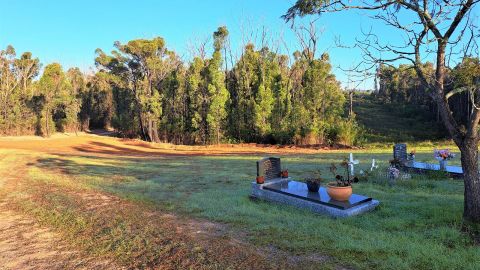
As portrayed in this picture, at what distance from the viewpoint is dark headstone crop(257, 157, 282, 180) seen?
29.0 ft

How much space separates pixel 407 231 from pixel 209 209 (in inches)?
147

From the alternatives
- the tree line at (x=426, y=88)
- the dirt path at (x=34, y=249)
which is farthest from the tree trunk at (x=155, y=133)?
the dirt path at (x=34, y=249)

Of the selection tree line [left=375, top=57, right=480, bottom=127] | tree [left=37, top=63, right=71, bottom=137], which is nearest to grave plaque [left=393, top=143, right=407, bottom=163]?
tree line [left=375, top=57, right=480, bottom=127]

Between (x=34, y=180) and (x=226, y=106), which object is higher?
(x=226, y=106)

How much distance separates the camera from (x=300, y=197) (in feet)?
24.6

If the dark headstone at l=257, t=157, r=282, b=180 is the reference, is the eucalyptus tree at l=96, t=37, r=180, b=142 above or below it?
above

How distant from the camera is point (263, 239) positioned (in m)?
5.28

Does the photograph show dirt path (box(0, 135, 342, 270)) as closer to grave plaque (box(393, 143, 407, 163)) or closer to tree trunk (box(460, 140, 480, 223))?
tree trunk (box(460, 140, 480, 223))

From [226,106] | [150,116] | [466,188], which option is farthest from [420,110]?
[466,188]

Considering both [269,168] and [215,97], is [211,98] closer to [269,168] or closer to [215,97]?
[215,97]

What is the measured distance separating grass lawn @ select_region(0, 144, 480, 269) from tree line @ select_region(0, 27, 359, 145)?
1643cm

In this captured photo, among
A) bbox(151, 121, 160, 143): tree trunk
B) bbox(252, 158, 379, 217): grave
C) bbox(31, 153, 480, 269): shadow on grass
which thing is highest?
bbox(151, 121, 160, 143): tree trunk

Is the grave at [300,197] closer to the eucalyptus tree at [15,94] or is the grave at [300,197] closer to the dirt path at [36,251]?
the dirt path at [36,251]

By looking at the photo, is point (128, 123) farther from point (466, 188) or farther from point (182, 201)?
point (466, 188)
